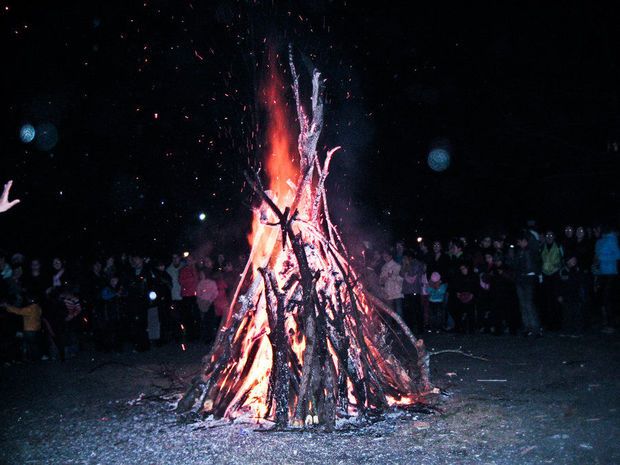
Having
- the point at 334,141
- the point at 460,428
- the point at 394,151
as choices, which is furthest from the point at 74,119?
the point at 460,428

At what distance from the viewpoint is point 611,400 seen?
5770 mm

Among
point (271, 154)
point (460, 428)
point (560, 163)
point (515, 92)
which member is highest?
point (515, 92)

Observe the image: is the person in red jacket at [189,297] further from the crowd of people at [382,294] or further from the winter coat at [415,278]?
the winter coat at [415,278]

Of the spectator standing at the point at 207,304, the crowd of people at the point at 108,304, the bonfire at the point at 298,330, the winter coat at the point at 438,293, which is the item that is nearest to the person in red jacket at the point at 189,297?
the crowd of people at the point at 108,304

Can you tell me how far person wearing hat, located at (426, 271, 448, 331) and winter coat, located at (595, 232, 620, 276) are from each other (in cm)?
279

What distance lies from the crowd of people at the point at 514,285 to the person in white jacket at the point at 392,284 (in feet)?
0.07

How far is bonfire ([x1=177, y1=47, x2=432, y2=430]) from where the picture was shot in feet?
18.2

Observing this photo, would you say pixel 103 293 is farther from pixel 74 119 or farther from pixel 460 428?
pixel 74 119

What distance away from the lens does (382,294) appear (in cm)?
1138

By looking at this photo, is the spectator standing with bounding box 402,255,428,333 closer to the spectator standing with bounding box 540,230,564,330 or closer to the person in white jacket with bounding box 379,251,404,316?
the person in white jacket with bounding box 379,251,404,316

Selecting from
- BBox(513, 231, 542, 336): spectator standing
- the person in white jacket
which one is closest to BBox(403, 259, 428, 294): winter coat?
the person in white jacket

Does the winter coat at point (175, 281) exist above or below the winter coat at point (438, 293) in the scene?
above

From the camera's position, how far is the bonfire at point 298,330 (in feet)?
18.2

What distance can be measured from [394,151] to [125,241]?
9.07 m
